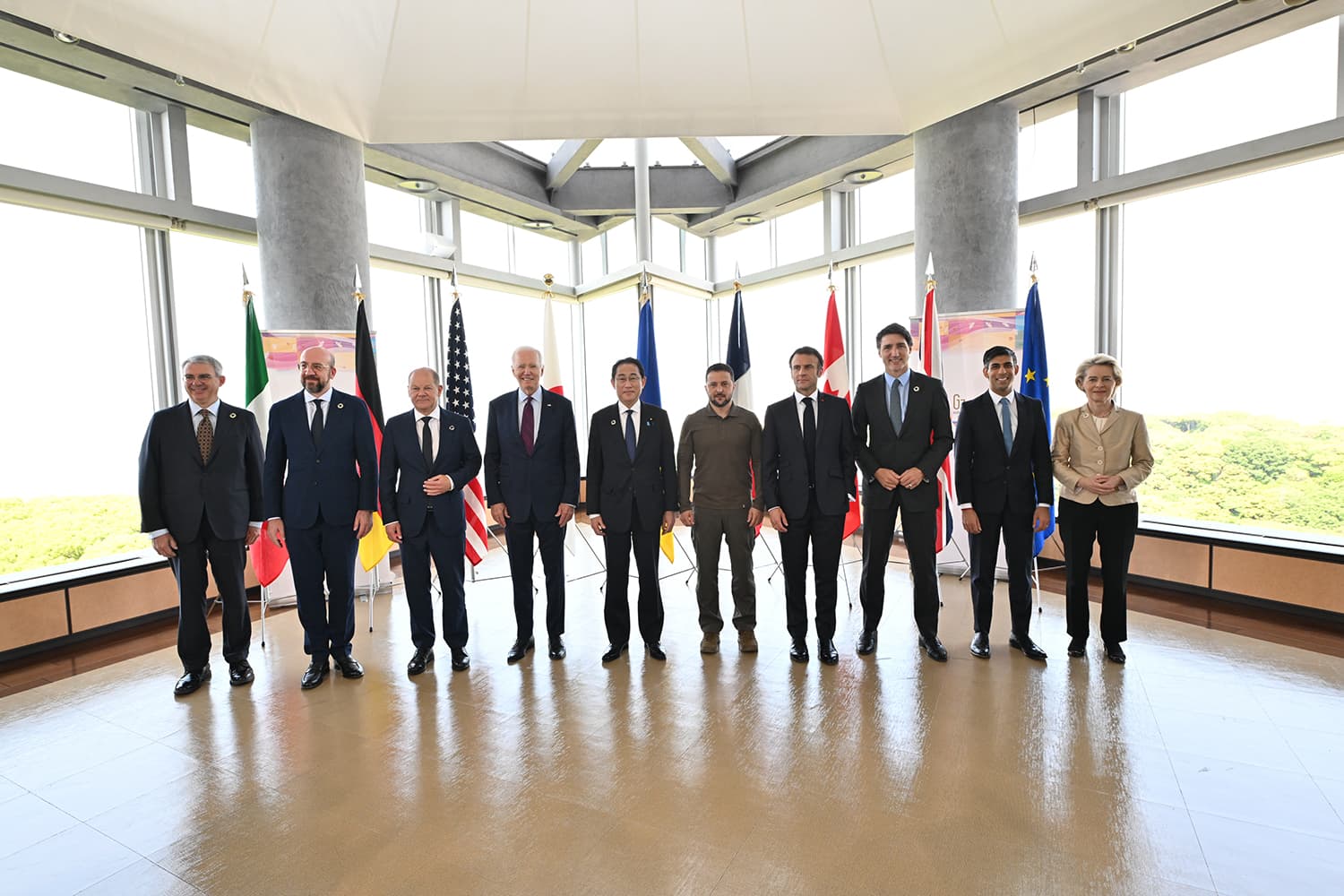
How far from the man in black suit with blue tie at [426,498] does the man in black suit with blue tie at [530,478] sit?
182mm

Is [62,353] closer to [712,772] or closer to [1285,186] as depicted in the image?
[712,772]

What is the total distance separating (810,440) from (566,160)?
210 inches

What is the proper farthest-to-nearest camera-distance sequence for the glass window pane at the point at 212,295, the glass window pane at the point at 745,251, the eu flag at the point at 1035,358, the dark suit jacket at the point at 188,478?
the glass window pane at the point at 745,251, the glass window pane at the point at 212,295, the eu flag at the point at 1035,358, the dark suit jacket at the point at 188,478

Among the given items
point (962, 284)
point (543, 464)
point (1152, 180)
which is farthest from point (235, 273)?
point (1152, 180)

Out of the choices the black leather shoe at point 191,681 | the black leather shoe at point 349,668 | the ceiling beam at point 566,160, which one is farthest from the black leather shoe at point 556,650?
the ceiling beam at point 566,160

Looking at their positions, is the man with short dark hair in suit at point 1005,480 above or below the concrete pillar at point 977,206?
below

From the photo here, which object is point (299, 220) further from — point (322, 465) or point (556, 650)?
point (556, 650)

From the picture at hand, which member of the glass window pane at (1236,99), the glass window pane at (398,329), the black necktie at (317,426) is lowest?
the black necktie at (317,426)

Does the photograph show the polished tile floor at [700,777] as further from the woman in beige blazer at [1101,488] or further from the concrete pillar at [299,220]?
the concrete pillar at [299,220]

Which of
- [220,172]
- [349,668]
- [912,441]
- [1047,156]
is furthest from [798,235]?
[349,668]

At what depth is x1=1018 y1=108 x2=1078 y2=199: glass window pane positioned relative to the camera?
17.3ft

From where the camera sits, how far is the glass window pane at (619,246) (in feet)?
28.0

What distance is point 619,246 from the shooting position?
862cm

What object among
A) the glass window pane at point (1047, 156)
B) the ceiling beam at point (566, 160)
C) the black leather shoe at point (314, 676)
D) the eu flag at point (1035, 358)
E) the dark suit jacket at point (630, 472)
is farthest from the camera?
the ceiling beam at point (566, 160)
